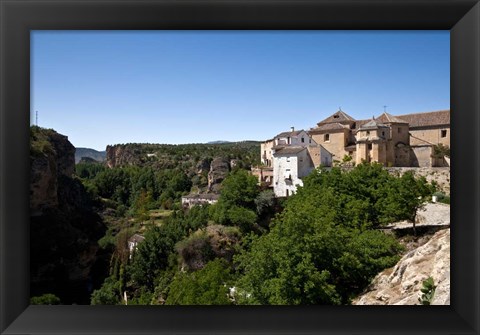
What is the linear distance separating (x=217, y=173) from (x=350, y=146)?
4.85 metres

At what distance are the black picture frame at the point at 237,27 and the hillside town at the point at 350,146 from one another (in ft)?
29.4

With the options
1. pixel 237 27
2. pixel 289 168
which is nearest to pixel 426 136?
pixel 289 168

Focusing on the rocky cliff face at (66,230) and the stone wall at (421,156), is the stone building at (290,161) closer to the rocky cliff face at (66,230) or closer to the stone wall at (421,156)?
the stone wall at (421,156)

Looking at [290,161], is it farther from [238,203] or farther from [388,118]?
[388,118]

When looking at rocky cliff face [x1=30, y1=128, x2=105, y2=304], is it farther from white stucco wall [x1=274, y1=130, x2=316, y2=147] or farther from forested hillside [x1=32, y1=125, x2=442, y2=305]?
white stucco wall [x1=274, y1=130, x2=316, y2=147]

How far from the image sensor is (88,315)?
1192 millimetres

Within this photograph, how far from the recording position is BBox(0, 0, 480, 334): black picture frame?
1.12m

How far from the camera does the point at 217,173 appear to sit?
1370cm

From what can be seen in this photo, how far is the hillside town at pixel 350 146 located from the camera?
34.2ft

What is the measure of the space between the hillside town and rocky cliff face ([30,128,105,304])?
16.3 feet
